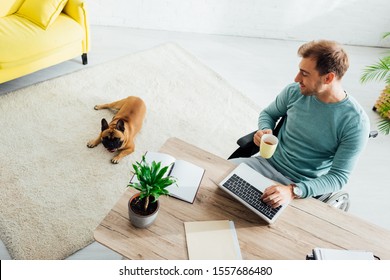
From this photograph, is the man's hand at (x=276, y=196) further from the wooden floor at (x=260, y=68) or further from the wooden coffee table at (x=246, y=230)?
the wooden floor at (x=260, y=68)

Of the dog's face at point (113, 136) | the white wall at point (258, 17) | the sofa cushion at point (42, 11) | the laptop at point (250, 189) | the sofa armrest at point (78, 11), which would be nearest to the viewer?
the laptop at point (250, 189)

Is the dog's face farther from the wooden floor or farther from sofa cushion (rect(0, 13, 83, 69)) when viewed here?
the wooden floor

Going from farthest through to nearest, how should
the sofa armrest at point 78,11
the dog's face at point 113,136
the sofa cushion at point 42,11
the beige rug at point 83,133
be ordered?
the sofa armrest at point 78,11, the sofa cushion at point 42,11, the dog's face at point 113,136, the beige rug at point 83,133

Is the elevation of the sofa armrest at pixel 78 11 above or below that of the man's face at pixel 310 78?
below

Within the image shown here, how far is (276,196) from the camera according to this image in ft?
4.68

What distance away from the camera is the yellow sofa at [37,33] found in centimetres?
264

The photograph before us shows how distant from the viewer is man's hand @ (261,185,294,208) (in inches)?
56.1

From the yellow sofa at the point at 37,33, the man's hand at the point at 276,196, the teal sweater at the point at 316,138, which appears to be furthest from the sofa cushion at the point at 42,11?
the man's hand at the point at 276,196

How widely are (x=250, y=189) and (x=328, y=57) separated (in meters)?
0.73

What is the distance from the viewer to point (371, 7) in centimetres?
416

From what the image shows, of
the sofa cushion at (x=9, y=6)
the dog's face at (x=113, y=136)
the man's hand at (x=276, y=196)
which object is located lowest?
the dog's face at (x=113, y=136)

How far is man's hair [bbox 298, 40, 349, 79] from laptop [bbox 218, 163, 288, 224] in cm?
61
